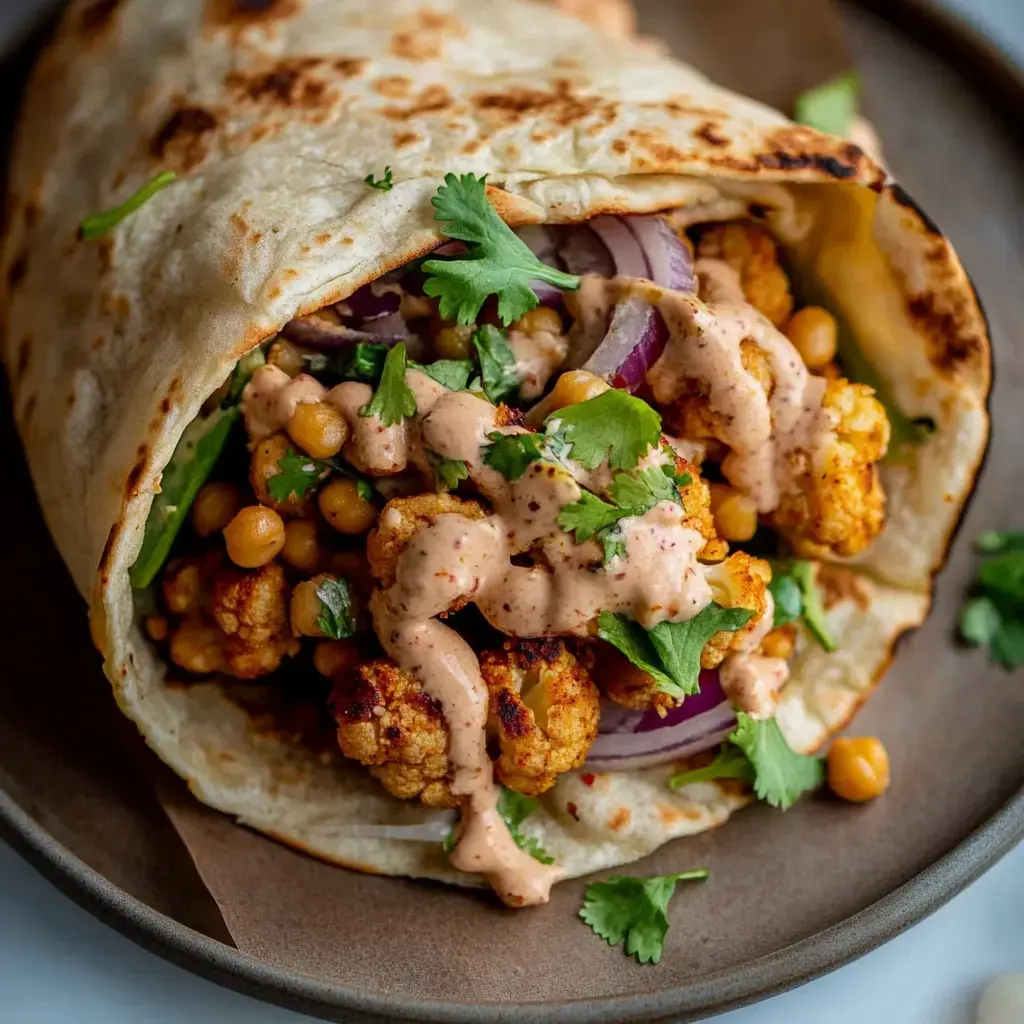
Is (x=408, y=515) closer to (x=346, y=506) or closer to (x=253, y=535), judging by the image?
(x=346, y=506)

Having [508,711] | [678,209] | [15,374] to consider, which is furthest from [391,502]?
[15,374]

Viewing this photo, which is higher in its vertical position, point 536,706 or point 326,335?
point 326,335

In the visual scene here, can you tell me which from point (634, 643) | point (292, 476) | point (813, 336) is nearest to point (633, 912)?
point (634, 643)

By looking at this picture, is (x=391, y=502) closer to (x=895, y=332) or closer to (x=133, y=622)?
(x=133, y=622)

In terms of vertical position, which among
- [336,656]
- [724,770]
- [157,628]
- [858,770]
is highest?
[858,770]

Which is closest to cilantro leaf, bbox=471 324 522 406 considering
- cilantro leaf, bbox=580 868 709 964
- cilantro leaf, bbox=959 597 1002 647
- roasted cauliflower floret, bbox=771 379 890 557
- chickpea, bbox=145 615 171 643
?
roasted cauliflower floret, bbox=771 379 890 557

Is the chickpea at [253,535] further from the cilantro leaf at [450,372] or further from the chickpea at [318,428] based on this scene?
the cilantro leaf at [450,372]

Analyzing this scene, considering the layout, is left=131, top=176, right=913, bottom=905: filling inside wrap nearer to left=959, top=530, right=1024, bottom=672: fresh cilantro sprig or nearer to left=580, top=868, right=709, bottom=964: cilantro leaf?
left=580, top=868, right=709, bottom=964: cilantro leaf
